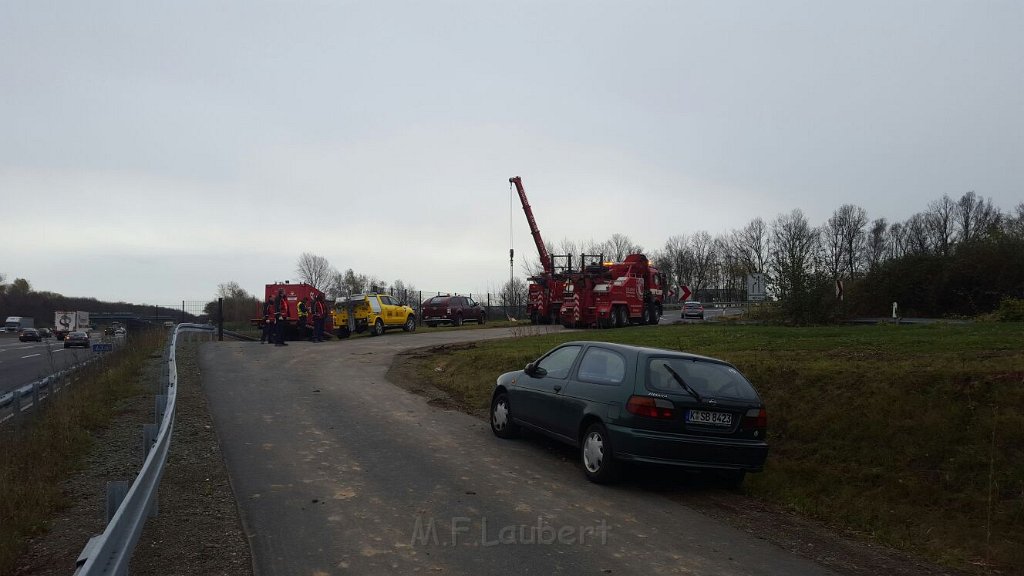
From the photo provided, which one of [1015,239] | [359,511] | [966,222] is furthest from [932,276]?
[966,222]

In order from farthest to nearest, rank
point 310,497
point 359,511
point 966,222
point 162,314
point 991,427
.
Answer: point 966,222 → point 162,314 → point 991,427 → point 310,497 → point 359,511

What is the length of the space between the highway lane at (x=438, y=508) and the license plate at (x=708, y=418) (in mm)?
835

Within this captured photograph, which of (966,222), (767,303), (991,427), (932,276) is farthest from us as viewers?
(966,222)

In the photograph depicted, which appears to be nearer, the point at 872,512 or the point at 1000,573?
the point at 1000,573

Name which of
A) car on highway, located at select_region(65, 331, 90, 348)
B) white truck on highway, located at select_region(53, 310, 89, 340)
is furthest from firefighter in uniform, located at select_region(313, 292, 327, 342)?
white truck on highway, located at select_region(53, 310, 89, 340)

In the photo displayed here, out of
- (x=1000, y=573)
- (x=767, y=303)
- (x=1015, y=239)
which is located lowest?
(x=1000, y=573)

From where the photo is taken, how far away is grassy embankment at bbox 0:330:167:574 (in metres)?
5.54

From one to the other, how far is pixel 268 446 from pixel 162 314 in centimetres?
4657

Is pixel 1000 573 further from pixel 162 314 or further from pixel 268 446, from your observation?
pixel 162 314

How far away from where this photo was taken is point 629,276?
1165 inches

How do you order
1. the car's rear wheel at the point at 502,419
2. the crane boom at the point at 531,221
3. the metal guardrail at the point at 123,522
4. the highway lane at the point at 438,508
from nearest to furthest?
the metal guardrail at the point at 123,522, the highway lane at the point at 438,508, the car's rear wheel at the point at 502,419, the crane boom at the point at 531,221

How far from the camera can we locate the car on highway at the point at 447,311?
36.2 meters

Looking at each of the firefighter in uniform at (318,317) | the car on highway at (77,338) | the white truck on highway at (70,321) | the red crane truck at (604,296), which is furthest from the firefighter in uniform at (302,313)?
the white truck on highway at (70,321)

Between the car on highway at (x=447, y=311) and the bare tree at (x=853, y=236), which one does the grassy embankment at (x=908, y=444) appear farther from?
the bare tree at (x=853, y=236)
